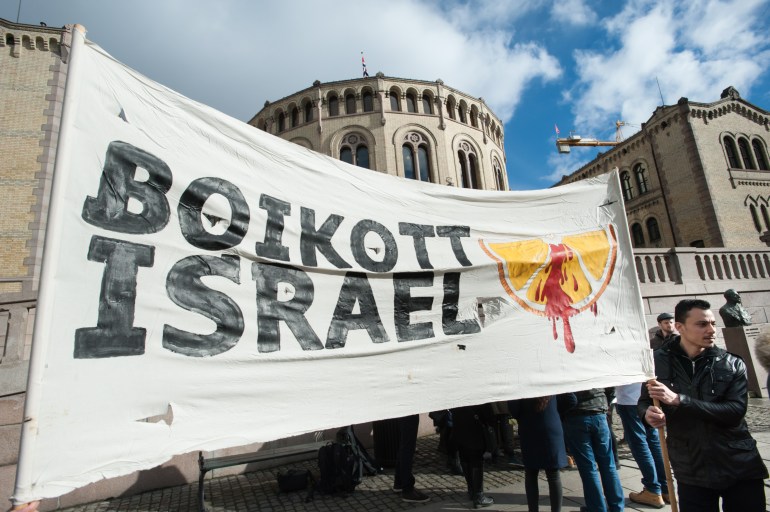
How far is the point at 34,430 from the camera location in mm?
1599

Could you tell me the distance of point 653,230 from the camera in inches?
1214

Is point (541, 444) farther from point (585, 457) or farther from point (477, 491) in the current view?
point (477, 491)

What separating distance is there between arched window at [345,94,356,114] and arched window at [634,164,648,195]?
2263cm

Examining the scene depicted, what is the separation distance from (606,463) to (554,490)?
551mm

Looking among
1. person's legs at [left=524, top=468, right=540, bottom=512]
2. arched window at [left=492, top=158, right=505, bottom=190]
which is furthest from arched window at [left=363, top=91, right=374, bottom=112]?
person's legs at [left=524, top=468, right=540, bottom=512]

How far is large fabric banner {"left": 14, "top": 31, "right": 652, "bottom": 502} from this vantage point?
5.96ft

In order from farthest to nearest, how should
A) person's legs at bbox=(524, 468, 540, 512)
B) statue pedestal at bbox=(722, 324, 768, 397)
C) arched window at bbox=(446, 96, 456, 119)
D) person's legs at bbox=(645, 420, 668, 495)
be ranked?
arched window at bbox=(446, 96, 456, 119) → statue pedestal at bbox=(722, 324, 768, 397) → person's legs at bbox=(645, 420, 668, 495) → person's legs at bbox=(524, 468, 540, 512)

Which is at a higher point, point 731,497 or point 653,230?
point 653,230

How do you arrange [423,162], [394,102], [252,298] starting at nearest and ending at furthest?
[252,298] < [423,162] < [394,102]

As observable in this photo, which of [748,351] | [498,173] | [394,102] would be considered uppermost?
[394,102]

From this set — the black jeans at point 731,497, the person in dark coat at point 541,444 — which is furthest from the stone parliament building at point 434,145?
the black jeans at point 731,497

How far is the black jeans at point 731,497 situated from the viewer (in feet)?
8.02

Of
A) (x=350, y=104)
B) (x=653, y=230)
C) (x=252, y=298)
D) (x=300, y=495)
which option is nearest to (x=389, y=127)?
(x=350, y=104)

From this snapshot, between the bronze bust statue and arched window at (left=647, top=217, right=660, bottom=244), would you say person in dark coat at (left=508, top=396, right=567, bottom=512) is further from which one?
arched window at (left=647, top=217, right=660, bottom=244)
